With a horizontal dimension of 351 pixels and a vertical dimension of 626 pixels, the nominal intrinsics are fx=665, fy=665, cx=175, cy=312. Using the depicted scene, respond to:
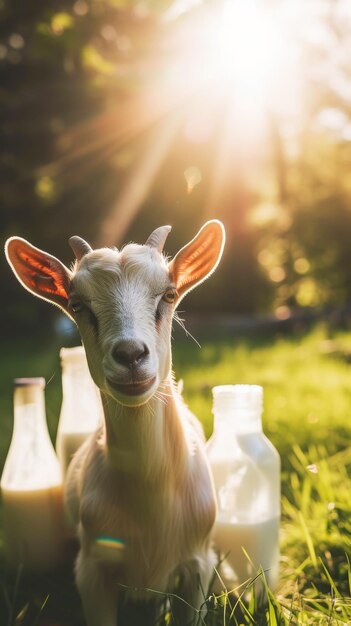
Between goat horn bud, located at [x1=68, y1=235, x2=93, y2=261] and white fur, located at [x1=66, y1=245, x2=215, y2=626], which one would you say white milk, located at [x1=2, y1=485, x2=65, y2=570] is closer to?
white fur, located at [x1=66, y1=245, x2=215, y2=626]

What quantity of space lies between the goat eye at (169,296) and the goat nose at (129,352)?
0.98ft

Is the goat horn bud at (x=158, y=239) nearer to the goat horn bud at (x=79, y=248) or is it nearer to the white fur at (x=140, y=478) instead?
the white fur at (x=140, y=478)

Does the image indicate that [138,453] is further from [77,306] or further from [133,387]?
[77,306]

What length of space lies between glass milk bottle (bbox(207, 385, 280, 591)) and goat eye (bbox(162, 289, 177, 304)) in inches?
23.3

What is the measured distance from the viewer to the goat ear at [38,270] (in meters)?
2.24

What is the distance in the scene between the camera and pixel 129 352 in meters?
1.87

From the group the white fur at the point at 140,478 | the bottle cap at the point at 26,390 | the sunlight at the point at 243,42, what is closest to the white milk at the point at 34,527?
the bottle cap at the point at 26,390

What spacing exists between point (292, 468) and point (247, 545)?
5.47 ft

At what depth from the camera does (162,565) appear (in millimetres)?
2301

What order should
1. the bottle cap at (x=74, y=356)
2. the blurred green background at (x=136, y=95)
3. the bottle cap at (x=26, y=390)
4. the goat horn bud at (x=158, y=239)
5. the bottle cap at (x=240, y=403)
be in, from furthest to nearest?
the blurred green background at (x=136, y=95) < the bottle cap at (x=74, y=356) < the bottle cap at (x=26, y=390) < the bottle cap at (x=240, y=403) < the goat horn bud at (x=158, y=239)

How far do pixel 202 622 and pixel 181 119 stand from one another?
452cm

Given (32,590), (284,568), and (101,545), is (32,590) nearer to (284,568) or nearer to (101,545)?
(101,545)

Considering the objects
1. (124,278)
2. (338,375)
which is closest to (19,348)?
(338,375)

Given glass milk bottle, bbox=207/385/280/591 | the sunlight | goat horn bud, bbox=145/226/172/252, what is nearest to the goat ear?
goat horn bud, bbox=145/226/172/252
